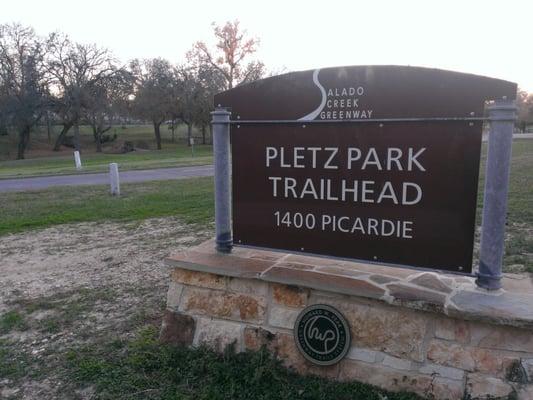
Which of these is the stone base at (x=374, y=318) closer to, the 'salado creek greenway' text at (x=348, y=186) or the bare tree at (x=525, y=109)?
the 'salado creek greenway' text at (x=348, y=186)

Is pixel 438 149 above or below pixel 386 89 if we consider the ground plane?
below

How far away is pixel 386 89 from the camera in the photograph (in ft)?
8.96

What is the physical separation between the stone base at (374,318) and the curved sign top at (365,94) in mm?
992

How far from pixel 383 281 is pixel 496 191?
82 cm

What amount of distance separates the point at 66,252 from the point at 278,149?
162 inches

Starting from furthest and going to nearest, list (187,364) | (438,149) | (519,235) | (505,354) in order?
1. (519,235)
2. (187,364)
3. (438,149)
4. (505,354)

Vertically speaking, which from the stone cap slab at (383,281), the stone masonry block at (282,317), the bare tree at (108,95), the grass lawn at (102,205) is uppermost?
the bare tree at (108,95)

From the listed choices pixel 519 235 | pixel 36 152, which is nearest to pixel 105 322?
pixel 519 235

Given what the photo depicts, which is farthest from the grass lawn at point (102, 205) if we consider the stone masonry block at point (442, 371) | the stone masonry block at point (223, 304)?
the stone masonry block at point (442, 371)

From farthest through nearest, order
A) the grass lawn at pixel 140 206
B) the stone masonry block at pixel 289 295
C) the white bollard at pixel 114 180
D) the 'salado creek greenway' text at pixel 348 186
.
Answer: the white bollard at pixel 114 180 → the grass lawn at pixel 140 206 → the stone masonry block at pixel 289 295 → the 'salado creek greenway' text at pixel 348 186

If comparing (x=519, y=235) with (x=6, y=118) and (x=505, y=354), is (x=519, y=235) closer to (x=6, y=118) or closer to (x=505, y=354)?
(x=505, y=354)

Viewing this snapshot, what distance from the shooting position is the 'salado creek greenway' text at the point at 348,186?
2.75 meters

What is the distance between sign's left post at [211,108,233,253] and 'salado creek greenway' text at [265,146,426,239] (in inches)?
12.8

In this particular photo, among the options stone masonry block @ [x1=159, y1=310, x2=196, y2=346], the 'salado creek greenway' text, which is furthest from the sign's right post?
stone masonry block @ [x1=159, y1=310, x2=196, y2=346]
